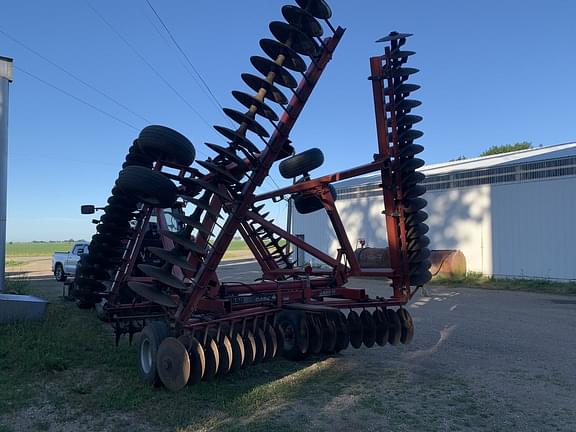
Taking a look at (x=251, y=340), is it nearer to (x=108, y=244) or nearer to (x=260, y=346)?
(x=260, y=346)

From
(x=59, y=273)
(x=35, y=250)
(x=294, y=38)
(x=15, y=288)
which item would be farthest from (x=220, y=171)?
(x=35, y=250)

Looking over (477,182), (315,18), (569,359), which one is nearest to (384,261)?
(477,182)

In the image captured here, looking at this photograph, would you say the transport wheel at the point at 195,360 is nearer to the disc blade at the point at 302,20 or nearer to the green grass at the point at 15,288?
the disc blade at the point at 302,20

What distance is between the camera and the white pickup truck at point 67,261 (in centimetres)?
2158

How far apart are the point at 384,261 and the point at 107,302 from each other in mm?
15393

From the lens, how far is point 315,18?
231 inches

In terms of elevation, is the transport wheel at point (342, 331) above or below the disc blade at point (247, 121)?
below

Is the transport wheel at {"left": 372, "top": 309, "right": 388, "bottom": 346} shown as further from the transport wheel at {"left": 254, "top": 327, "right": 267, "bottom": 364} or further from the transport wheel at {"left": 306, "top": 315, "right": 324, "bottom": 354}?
the transport wheel at {"left": 254, "top": 327, "right": 267, "bottom": 364}

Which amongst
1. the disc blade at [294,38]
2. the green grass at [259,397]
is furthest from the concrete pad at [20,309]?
the disc blade at [294,38]

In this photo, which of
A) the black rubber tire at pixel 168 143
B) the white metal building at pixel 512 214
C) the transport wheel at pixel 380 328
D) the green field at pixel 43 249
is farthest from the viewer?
the green field at pixel 43 249

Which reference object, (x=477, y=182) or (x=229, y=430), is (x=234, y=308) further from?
(x=477, y=182)

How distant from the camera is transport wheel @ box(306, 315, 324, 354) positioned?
636cm

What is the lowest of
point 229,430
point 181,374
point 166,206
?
point 229,430

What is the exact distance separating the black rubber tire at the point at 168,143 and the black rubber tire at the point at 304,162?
1.66m
